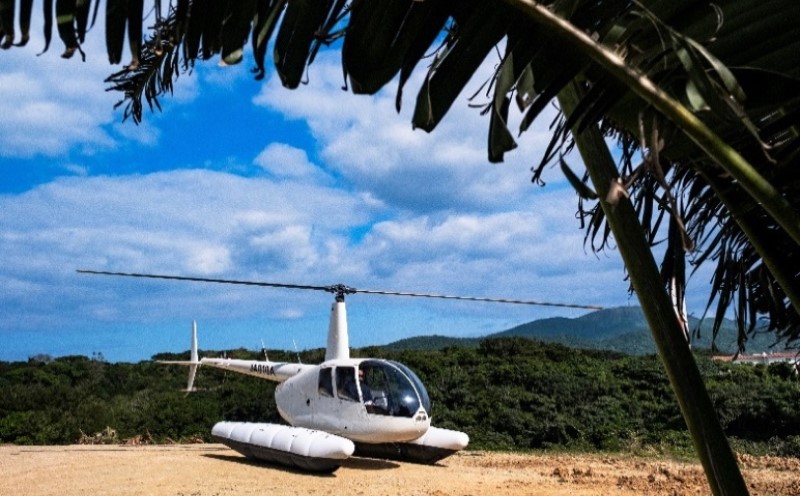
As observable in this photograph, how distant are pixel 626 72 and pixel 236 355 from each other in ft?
72.5

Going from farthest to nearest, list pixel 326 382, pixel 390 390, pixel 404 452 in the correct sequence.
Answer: pixel 404 452 < pixel 326 382 < pixel 390 390

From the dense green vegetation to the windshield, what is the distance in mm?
3918

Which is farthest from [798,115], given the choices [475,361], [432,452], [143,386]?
[143,386]

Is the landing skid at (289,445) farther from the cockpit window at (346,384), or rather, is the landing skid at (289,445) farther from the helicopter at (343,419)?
the cockpit window at (346,384)

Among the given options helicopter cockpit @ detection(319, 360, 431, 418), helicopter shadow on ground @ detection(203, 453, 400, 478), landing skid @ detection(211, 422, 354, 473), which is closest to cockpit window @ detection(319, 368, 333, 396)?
helicopter cockpit @ detection(319, 360, 431, 418)

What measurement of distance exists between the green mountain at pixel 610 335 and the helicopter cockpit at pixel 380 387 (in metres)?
2.33

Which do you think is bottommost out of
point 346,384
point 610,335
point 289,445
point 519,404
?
point 289,445

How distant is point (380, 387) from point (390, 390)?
26cm

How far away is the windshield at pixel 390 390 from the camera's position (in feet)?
30.0

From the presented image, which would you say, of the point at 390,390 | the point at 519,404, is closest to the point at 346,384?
the point at 390,390

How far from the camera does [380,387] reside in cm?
949

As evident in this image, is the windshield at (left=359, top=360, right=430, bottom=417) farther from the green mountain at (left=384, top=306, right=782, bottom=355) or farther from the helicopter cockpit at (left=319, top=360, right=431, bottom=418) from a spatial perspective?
the green mountain at (left=384, top=306, right=782, bottom=355)

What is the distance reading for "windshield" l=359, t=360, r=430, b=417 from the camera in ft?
30.0

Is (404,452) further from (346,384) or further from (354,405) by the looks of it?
(346,384)
